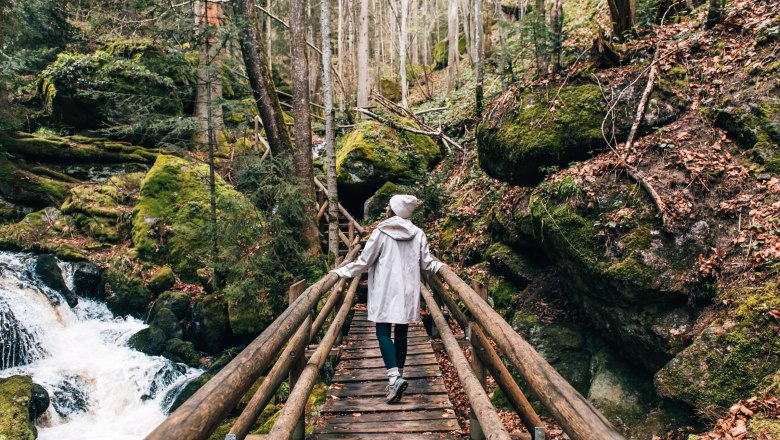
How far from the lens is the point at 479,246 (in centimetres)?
869

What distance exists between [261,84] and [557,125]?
7.54m

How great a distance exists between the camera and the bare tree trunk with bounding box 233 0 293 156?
10523 millimetres

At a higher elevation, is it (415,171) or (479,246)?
(415,171)

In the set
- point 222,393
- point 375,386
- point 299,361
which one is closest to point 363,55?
point 375,386

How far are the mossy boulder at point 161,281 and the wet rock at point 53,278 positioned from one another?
1.61 meters

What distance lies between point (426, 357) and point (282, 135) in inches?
298

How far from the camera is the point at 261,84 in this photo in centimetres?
1077

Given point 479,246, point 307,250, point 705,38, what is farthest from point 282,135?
point 705,38

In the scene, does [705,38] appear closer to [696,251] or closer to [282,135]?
[696,251]

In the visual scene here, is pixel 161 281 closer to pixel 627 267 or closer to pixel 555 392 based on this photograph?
pixel 627 267

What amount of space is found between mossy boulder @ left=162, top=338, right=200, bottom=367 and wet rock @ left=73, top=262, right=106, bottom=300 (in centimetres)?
288

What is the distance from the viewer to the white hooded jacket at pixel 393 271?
13.5 ft

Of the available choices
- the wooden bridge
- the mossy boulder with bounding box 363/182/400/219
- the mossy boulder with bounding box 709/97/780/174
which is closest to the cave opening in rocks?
the mossy boulder with bounding box 363/182/400/219

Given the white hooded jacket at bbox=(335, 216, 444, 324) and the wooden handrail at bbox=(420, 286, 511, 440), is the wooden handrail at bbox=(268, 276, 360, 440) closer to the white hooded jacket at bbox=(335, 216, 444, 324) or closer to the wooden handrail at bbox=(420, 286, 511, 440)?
the white hooded jacket at bbox=(335, 216, 444, 324)
